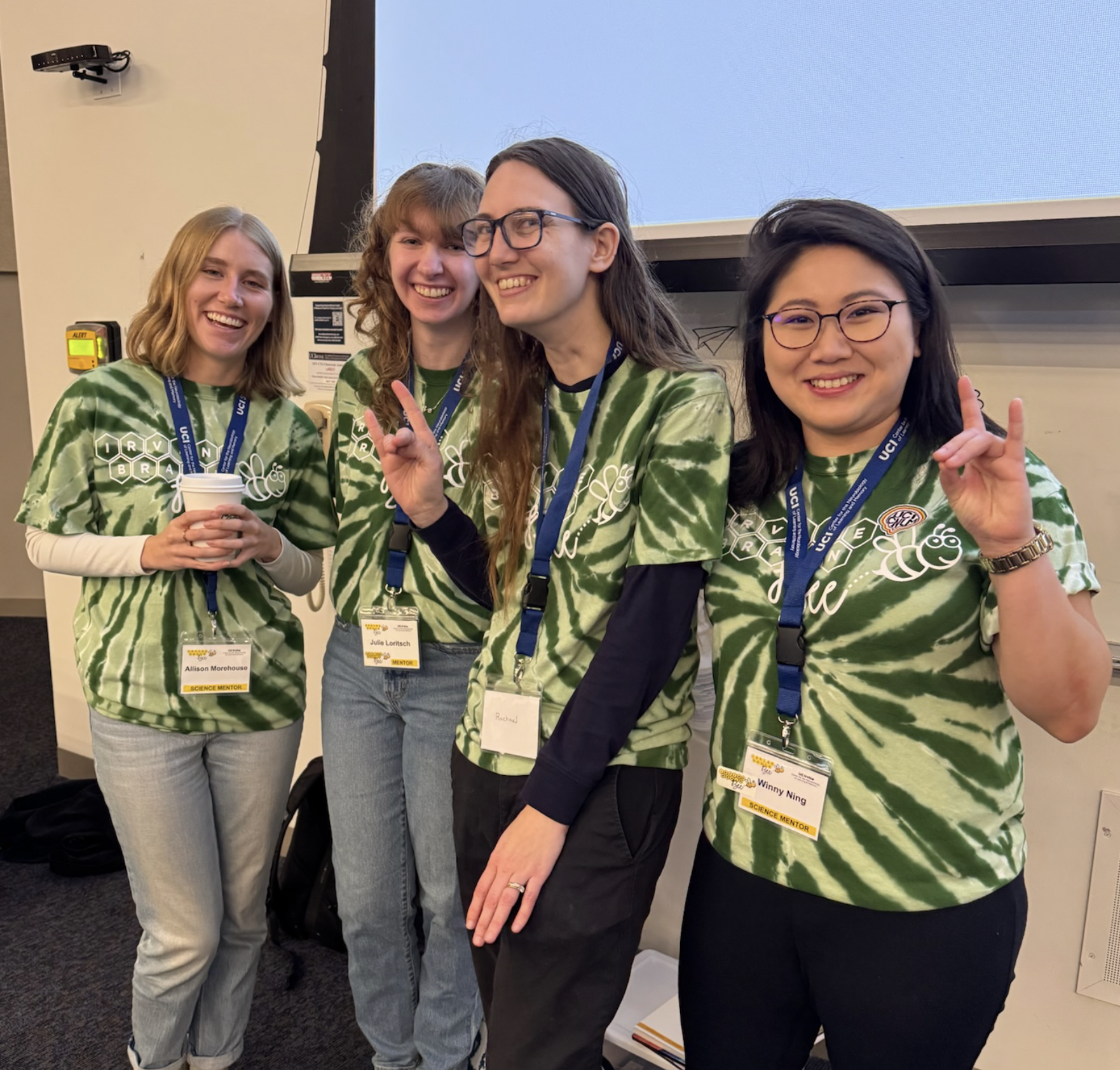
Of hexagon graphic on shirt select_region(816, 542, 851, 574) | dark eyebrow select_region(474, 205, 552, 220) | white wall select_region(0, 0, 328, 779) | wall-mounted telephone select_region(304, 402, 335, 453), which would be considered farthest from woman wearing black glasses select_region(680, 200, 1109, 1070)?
white wall select_region(0, 0, 328, 779)

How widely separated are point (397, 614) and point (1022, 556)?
1008mm

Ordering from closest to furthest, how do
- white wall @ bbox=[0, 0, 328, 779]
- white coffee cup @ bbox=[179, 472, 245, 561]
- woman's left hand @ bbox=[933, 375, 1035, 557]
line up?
woman's left hand @ bbox=[933, 375, 1035, 557] → white coffee cup @ bbox=[179, 472, 245, 561] → white wall @ bbox=[0, 0, 328, 779]

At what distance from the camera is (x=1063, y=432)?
5.55 feet

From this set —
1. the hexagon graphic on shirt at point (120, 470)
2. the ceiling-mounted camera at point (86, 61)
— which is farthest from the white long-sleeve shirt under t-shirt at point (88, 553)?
the ceiling-mounted camera at point (86, 61)

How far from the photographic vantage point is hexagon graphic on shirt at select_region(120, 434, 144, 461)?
65.1 inches

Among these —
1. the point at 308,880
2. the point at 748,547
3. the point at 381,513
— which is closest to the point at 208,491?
the point at 381,513

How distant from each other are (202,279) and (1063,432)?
5.44 ft

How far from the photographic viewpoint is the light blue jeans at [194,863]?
5.41 ft

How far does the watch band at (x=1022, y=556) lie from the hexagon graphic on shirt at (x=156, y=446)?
4.62 feet

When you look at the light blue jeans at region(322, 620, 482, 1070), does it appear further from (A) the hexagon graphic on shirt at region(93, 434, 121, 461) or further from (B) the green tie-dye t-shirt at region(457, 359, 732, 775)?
(A) the hexagon graphic on shirt at region(93, 434, 121, 461)

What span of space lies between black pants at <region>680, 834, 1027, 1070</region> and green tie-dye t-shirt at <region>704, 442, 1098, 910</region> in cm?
3

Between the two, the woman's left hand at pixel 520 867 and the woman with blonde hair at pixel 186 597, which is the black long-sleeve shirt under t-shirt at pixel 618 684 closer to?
the woman's left hand at pixel 520 867

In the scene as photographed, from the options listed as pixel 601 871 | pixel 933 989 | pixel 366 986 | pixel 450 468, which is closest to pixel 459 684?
pixel 450 468

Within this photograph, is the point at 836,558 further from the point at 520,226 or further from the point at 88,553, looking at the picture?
the point at 88,553
